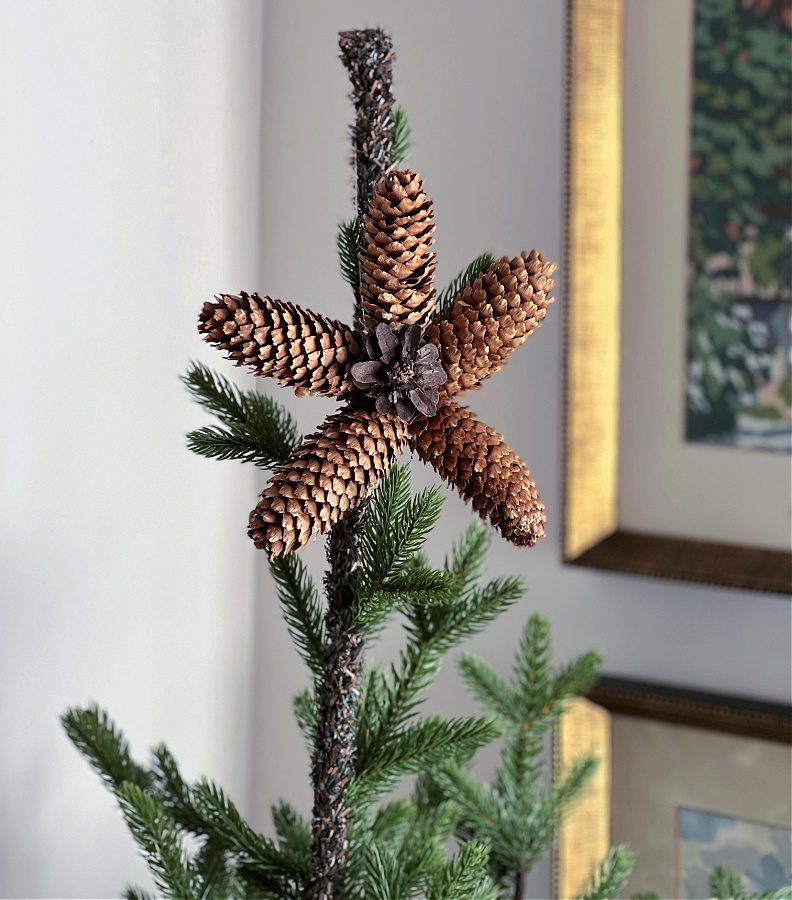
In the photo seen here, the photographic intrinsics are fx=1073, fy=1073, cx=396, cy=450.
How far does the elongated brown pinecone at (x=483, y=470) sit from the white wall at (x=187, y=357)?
1.07 ft

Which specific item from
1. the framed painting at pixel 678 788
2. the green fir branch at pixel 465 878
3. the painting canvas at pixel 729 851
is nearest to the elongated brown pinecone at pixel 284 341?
the green fir branch at pixel 465 878

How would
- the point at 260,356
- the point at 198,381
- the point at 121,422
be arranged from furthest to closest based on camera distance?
the point at 121,422, the point at 198,381, the point at 260,356

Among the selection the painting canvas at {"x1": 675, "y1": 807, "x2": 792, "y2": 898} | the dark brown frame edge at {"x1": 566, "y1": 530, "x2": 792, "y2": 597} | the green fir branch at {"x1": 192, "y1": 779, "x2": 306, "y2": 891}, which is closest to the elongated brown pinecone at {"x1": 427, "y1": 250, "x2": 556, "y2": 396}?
the green fir branch at {"x1": 192, "y1": 779, "x2": 306, "y2": 891}

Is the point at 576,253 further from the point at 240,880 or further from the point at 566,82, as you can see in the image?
the point at 240,880

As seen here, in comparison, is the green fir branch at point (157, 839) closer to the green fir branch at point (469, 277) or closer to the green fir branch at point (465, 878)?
the green fir branch at point (465, 878)

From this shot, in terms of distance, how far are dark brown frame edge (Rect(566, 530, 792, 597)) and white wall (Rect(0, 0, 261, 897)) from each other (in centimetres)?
33

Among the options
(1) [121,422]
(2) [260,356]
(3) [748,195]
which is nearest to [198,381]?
(2) [260,356]

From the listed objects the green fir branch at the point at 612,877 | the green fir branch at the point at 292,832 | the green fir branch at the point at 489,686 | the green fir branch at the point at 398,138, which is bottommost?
the green fir branch at the point at 612,877

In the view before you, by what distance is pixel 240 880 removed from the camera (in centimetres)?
65

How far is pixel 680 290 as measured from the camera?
0.83 metres

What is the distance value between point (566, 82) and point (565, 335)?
0.63 feet

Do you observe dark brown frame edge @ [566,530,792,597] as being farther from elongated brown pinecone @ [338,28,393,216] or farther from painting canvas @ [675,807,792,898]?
elongated brown pinecone @ [338,28,393,216]

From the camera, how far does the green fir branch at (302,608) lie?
0.56 meters

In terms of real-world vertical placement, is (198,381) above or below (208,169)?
below
